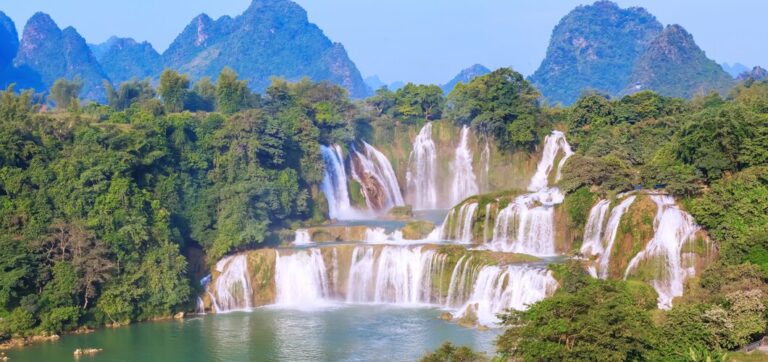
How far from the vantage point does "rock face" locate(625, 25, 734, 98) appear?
81250mm

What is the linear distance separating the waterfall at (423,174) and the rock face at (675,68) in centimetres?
4534

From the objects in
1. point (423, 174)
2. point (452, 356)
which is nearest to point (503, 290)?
point (452, 356)

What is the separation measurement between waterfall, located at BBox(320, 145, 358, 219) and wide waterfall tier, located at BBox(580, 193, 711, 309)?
14505 millimetres

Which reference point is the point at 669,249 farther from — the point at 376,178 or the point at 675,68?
the point at 675,68

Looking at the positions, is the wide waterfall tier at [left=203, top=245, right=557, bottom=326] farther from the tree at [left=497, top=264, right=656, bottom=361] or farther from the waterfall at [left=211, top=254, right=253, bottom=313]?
the tree at [left=497, top=264, right=656, bottom=361]

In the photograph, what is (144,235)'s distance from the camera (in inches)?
1035

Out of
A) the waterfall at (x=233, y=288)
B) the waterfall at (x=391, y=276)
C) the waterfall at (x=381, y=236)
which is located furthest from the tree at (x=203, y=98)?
the waterfall at (x=391, y=276)

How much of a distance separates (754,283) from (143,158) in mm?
20427

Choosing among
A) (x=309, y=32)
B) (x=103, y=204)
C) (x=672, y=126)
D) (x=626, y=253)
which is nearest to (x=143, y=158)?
(x=103, y=204)

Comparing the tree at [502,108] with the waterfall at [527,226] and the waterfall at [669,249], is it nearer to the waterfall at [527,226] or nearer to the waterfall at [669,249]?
the waterfall at [527,226]

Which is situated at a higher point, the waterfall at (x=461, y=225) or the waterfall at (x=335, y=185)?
the waterfall at (x=335, y=185)

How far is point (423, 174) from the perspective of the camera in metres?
42.3

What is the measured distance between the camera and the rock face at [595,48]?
110 metres

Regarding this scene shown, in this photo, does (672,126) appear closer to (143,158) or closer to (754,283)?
(754,283)
